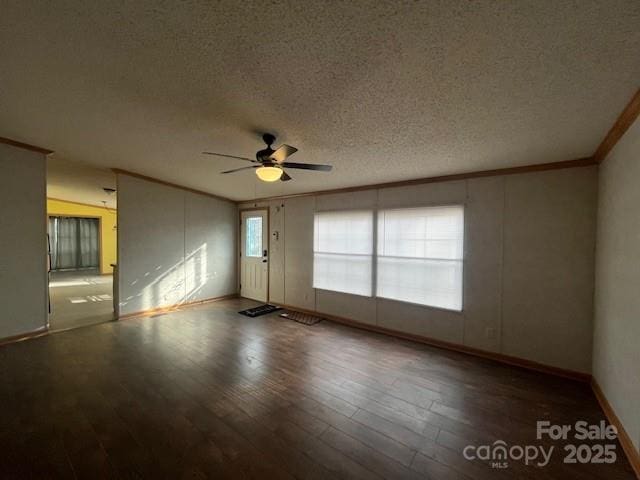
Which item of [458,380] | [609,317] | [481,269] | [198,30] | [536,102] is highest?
[198,30]

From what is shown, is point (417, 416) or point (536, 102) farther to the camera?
point (417, 416)

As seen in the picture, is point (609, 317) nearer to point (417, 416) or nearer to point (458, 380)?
point (458, 380)

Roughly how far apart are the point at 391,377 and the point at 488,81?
2685mm

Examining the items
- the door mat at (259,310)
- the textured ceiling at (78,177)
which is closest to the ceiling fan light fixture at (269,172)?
the door mat at (259,310)

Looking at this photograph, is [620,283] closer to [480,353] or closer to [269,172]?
[480,353]

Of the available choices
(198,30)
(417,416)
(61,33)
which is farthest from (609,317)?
(61,33)

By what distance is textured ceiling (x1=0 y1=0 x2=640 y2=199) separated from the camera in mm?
1244

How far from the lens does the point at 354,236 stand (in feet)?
14.3

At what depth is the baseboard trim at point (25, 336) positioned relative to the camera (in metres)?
3.31

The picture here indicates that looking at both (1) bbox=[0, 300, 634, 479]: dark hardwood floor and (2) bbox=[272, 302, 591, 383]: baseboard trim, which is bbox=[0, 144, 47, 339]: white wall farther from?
(2) bbox=[272, 302, 591, 383]: baseboard trim

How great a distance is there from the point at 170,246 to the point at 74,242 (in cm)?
746

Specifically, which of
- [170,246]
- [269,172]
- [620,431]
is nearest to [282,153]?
[269,172]

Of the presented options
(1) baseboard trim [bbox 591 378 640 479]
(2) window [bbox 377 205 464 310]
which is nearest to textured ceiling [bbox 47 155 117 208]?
(2) window [bbox 377 205 464 310]

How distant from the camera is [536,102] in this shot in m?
1.76
